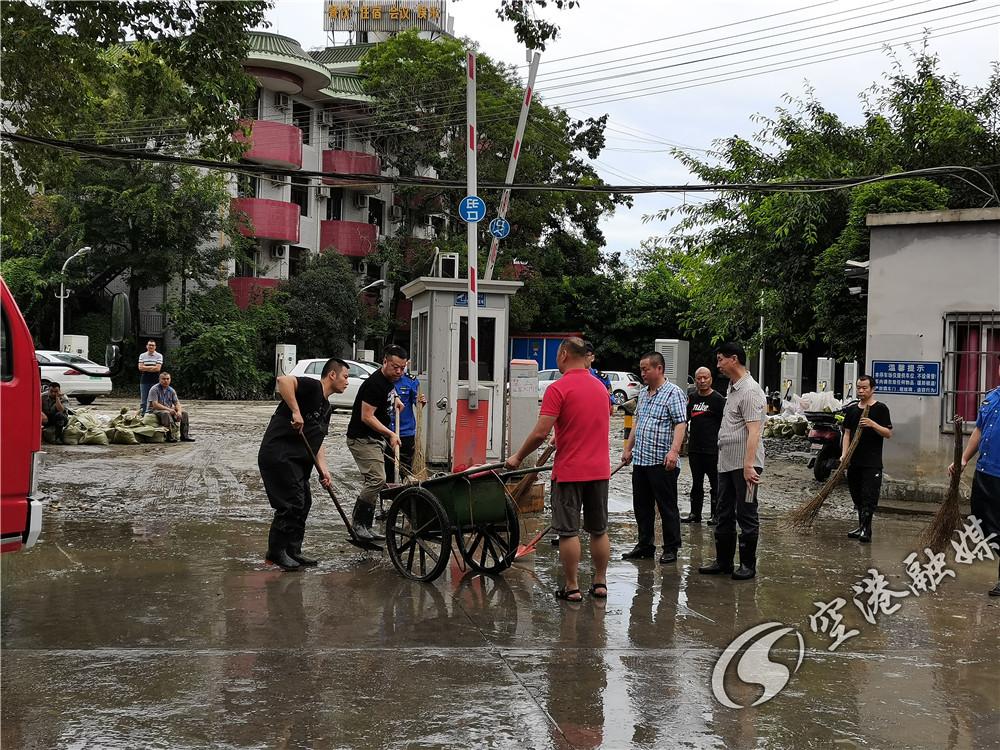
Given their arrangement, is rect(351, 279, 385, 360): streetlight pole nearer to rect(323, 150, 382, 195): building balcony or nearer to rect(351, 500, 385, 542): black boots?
rect(323, 150, 382, 195): building balcony

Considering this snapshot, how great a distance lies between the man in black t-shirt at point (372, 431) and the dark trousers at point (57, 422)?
976cm

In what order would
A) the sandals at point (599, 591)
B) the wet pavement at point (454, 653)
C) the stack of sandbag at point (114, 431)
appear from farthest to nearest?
1. the stack of sandbag at point (114, 431)
2. the sandals at point (599, 591)
3. the wet pavement at point (454, 653)

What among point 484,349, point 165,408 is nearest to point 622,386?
point 165,408

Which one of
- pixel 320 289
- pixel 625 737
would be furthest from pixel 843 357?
pixel 320 289

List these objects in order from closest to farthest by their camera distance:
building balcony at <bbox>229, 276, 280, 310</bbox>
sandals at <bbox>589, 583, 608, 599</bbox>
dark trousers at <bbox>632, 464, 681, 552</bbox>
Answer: sandals at <bbox>589, 583, 608, 599</bbox> → dark trousers at <bbox>632, 464, 681, 552</bbox> → building balcony at <bbox>229, 276, 280, 310</bbox>

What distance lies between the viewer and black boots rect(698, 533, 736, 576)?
8281mm

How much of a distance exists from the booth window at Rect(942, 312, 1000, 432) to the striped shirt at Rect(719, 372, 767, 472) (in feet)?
17.9

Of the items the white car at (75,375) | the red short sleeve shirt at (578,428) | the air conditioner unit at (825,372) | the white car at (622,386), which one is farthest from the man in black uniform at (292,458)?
the white car at (622,386)

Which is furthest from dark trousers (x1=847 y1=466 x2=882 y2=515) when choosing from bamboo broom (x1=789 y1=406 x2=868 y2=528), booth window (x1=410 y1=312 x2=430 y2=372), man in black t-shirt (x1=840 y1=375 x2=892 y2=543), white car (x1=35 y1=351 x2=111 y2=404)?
white car (x1=35 y1=351 x2=111 y2=404)

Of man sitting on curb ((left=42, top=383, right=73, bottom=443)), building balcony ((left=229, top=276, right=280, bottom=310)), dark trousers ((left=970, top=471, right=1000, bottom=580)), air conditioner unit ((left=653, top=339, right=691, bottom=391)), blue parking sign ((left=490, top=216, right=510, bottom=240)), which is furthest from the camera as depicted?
building balcony ((left=229, top=276, right=280, bottom=310))

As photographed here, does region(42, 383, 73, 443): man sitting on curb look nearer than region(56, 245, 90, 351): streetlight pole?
Yes

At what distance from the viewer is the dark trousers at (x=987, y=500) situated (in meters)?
7.55

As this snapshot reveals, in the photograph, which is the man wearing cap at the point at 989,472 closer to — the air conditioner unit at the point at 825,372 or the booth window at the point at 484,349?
the booth window at the point at 484,349

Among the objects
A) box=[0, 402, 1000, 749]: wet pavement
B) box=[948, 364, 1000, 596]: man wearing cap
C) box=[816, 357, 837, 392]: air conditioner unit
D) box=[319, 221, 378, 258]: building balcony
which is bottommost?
box=[0, 402, 1000, 749]: wet pavement
